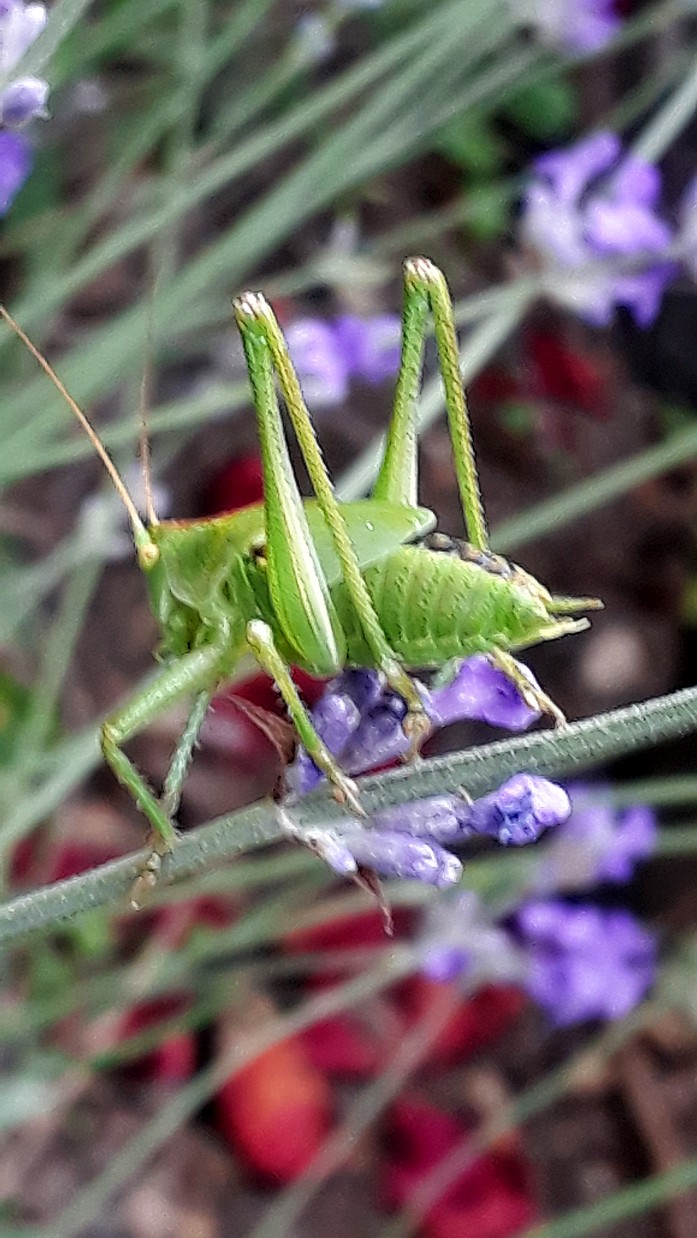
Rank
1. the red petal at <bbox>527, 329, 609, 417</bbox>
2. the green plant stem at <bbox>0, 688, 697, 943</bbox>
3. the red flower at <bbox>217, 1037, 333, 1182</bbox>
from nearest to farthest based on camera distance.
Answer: the green plant stem at <bbox>0, 688, 697, 943</bbox> → the red flower at <bbox>217, 1037, 333, 1182</bbox> → the red petal at <bbox>527, 329, 609, 417</bbox>

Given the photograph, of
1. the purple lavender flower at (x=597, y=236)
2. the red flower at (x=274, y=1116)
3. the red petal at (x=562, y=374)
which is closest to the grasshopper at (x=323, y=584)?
the purple lavender flower at (x=597, y=236)

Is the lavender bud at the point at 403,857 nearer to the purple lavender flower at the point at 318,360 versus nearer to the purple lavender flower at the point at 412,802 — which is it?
the purple lavender flower at the point at 412,802

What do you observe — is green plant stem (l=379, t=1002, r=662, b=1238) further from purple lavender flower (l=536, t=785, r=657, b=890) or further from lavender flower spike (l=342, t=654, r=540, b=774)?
→ lavender flower spike (l=342, t=654, r=540, b=774)

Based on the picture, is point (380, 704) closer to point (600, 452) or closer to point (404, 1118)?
point (404, 1118)

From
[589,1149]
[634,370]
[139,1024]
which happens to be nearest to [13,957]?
[139,1024]

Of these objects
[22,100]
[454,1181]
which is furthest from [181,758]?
[454,1181]

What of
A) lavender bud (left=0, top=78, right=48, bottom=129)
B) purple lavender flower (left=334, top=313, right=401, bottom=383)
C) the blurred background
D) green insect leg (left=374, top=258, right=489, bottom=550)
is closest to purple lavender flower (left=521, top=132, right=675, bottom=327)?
the blurred background
